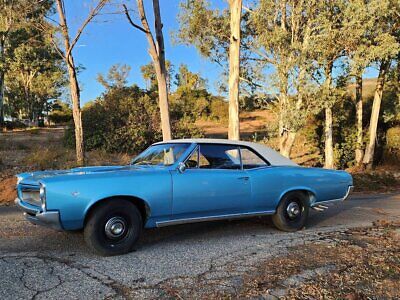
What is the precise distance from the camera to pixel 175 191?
206 inches

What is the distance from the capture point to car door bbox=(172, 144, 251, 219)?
534 cm

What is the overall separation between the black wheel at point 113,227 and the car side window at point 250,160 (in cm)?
201

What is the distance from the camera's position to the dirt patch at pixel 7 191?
378 inches

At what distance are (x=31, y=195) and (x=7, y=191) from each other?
5.86m

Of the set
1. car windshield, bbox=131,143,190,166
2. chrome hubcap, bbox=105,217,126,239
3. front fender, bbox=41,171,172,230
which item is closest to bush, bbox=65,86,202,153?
car windshield, bbox=131,143,190,166

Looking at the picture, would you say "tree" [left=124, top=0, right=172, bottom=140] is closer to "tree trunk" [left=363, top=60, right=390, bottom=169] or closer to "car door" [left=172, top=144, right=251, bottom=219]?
"car door" [left=172, top=144, right=251, bottom=219]

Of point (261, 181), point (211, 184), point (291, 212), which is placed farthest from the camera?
point (291, 212)

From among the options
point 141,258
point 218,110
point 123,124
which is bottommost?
point 141,258

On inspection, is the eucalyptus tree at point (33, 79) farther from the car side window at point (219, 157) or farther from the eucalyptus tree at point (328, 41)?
the car side window at point (219, 157)

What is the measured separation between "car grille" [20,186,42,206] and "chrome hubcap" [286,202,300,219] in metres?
3.80

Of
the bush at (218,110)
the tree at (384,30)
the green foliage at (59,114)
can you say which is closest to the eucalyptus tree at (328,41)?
the tree at (384,30)

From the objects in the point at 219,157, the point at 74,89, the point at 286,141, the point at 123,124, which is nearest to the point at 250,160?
the point at 219,157

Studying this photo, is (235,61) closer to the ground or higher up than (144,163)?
higher up

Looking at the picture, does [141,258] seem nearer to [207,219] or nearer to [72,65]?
[207,219]
